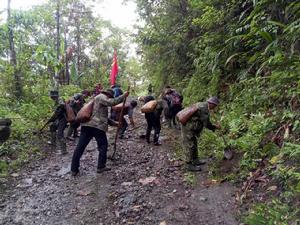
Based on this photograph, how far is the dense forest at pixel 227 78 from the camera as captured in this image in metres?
5.93

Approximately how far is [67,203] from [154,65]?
47.5 ft

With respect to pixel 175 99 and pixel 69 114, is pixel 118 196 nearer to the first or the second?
pixel 69 114

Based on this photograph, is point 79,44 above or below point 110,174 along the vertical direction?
above

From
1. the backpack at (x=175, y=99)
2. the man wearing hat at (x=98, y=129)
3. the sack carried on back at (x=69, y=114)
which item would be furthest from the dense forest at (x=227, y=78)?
the man wearing hat at (x=98, y=129)

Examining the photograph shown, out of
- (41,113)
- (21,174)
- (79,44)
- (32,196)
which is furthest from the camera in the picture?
(79,44)

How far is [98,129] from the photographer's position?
27.2 feet

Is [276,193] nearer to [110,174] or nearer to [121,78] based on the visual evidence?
[110,174]

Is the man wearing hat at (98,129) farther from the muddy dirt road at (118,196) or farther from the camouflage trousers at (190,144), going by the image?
the camouflage trousers at (190,144)

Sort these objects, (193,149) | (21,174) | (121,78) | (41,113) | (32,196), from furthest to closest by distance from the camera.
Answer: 1. (121,78)
2. (41,113)
3. (21,174)
4. (193,149)
5. (32,196)

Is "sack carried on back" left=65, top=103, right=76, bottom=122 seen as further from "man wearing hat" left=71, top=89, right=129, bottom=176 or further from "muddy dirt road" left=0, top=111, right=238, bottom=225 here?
"man wearing hat" left=71, top=89, right=129, bottom=176

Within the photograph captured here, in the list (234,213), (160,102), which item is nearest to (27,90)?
(160,102)

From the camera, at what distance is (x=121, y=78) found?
35.9m

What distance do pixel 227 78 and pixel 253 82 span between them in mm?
2768

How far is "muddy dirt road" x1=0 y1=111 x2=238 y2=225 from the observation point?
5.93 metres
